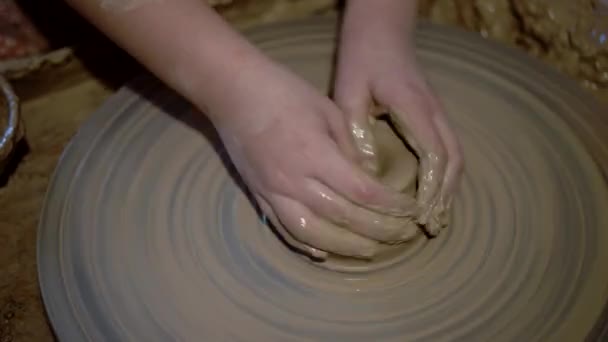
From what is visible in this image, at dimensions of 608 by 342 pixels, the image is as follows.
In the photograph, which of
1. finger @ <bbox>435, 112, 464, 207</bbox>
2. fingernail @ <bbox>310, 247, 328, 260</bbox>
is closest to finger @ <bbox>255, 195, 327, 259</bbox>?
fingernail @ <bbox>310, 247, 328, 260</bbox>

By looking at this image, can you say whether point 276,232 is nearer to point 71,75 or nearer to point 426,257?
point 426,257

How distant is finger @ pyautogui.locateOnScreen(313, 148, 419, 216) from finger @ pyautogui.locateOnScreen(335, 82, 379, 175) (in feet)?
0.24

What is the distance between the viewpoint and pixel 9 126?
1434 mm

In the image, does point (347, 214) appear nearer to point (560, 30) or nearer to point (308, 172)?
point (308, 172)

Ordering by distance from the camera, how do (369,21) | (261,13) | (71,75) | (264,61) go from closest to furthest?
(264,61), (369,21), (71,75), (261,13)

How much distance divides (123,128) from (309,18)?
484mm

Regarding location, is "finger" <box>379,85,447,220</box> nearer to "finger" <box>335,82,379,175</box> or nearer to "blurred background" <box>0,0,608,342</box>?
"finger" <box>335,82,379,175</box>

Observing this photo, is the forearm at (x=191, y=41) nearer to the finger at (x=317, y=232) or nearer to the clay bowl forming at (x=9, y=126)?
the finger at (x=317, y=232)

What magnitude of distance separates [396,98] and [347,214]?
0.75ft

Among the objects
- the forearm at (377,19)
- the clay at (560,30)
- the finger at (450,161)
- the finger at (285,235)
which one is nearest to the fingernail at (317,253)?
the finger at (285,235)

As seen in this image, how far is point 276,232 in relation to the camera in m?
1.18

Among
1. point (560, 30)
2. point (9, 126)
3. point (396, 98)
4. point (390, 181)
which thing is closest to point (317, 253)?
point (390, 181)

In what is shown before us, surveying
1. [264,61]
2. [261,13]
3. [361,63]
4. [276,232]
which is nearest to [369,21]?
[361,63]

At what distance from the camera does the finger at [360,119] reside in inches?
44.3
